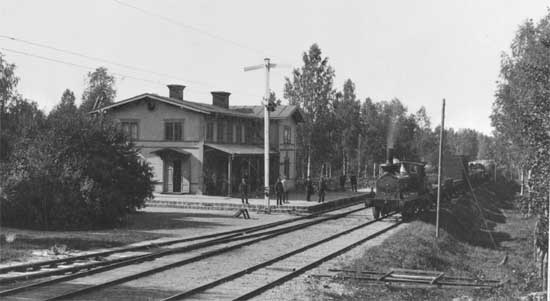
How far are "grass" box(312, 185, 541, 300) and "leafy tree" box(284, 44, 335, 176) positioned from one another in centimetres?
1596

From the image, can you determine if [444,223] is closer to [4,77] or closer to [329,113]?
[329,113]

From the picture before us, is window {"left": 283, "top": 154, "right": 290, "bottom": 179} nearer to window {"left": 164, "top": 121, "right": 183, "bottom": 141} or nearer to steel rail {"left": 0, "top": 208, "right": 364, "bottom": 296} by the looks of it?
window {"left": 164, "top": 121, "right": 183, "bottom": 141}

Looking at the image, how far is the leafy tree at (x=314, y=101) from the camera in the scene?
47.5 meters

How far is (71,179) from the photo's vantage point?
20.1 m

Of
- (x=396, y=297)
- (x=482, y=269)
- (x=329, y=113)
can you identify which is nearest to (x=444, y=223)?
(x=482, y=269)

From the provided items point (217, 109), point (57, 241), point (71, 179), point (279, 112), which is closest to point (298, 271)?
point (57, 241)

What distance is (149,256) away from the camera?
14.4 metres

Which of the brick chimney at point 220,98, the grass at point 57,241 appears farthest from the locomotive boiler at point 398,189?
the brick chimney at point 220,98

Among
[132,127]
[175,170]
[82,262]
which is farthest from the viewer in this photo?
[132,127]

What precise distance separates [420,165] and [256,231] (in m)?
10.7

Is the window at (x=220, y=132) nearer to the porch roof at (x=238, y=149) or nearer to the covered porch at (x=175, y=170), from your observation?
the porch roof at (x=238, y=149)

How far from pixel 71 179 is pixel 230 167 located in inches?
577

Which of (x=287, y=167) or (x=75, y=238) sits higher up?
(x=287, y=167)

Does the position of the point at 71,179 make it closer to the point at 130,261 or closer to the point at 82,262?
the point at 82,262
